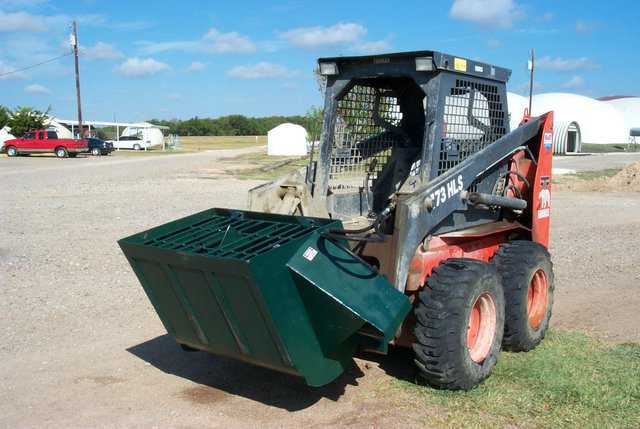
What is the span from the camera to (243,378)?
5273 millimetres

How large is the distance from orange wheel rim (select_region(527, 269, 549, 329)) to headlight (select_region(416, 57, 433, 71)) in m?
2.20

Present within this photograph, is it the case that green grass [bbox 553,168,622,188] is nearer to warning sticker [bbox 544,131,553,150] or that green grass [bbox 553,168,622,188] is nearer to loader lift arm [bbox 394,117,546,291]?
warning sticker [bbox 544,131,553,150]

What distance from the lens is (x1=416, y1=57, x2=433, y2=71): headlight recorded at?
197 inches

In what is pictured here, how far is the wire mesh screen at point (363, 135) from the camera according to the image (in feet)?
20.1

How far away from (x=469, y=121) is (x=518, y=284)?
141 centimetres

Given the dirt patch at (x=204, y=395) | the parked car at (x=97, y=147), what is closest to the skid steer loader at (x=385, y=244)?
the dirt patch at (x=204, y=395)

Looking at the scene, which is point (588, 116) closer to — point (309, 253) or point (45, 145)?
point (45, 145)

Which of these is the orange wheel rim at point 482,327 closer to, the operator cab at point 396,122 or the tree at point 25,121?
the operator cab at point 396,122

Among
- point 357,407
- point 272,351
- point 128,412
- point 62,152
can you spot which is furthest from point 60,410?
point 62,152

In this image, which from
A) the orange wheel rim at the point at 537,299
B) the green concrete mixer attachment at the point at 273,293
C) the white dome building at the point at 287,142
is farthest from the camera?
the white dome building at the point at 287,142

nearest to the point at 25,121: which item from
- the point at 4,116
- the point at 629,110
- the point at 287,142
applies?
the point at 4,116

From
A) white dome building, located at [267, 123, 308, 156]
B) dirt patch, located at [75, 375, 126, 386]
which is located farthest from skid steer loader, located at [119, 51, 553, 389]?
white dome building, located at [267, 123, 308, 156]

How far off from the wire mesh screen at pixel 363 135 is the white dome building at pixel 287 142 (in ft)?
137

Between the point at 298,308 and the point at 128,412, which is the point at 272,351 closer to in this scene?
the point at 298,308
